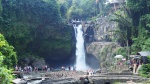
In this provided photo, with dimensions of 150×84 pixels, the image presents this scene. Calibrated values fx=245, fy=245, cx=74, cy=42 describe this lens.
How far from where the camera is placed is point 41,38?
45.5m

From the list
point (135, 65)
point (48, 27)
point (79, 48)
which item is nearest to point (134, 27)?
point (135, 65)

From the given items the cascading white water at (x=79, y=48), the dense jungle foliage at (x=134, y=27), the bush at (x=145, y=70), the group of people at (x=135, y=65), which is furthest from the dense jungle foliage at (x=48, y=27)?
the bush at (x=145, y=70)

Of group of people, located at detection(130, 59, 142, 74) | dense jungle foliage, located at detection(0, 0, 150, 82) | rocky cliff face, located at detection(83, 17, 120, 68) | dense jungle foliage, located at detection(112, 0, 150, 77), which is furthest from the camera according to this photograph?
rocky cliff face, located at detection(83, 17, 120, 68)

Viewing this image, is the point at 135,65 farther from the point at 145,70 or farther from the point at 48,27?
the point at 48,27

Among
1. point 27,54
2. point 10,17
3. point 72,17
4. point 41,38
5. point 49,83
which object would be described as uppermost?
point 72,17

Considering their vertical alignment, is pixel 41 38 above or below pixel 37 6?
below

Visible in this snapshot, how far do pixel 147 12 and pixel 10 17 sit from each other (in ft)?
69.6

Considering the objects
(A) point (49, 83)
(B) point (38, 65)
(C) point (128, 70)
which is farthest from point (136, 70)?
(B) point (38, 65)

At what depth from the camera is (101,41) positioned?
159ft

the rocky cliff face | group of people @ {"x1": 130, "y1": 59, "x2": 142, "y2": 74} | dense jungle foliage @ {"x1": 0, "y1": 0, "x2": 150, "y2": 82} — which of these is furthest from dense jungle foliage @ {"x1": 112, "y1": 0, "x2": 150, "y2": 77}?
group of people @ {"x1": 130, "y1": 59, "x2": 142, "y2": 74}

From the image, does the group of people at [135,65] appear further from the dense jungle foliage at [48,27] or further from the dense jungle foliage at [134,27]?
the dense jungle foliage at [134,27]

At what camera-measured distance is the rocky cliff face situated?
4016cm

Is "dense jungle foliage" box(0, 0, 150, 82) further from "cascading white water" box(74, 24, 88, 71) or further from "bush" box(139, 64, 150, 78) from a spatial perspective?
"bush" box(139, 64, 150, 78)

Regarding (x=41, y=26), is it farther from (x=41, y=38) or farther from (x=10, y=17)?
(x=10, y=17)
